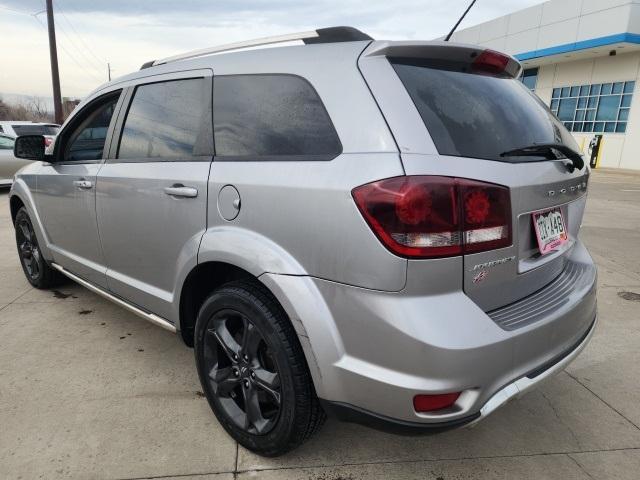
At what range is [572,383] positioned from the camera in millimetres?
2756

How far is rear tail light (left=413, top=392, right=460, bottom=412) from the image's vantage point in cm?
156

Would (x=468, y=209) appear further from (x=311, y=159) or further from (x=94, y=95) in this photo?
(x=94, y=95)

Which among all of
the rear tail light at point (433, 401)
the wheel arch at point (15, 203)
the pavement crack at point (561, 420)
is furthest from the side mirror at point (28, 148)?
the pavement crack at point (561, 420)

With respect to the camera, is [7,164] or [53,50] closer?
[7,164]

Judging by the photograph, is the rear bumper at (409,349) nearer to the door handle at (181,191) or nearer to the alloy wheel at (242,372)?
the alloy wheel at (242,372)

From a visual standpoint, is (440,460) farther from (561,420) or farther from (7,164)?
(7,164)

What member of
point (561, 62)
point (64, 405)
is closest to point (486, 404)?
point (64, 405)

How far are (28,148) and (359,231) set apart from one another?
290cm

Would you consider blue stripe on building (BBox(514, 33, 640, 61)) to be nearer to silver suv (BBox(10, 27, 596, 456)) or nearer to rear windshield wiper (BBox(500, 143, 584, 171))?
silver suv (BBox(10, 27, 596, 456))

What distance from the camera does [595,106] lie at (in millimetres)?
22203

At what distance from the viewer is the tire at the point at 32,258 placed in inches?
157

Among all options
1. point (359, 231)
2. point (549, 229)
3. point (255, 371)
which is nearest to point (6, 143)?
point (255, 371)

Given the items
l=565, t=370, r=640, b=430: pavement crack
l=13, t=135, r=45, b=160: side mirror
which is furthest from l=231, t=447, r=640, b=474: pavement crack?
l=13, t=135, r=45, b=160: side mirror

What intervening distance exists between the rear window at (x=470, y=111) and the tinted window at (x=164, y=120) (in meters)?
1.04
